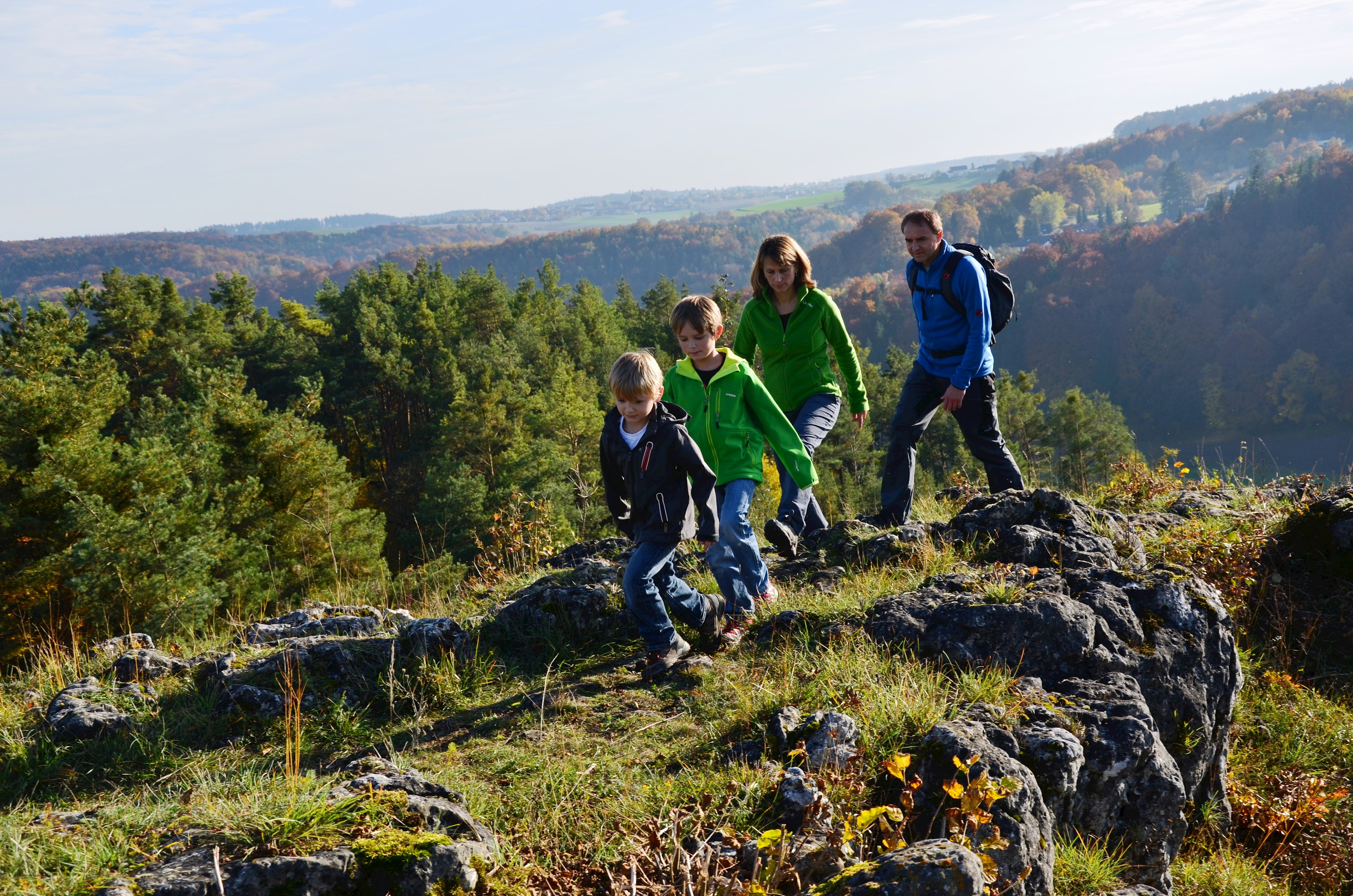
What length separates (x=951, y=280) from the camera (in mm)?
5184

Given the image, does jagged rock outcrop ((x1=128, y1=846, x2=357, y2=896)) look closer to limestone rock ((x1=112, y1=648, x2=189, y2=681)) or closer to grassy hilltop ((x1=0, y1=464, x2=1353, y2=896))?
grassy hilltop ((x1=0, y1=464, x2=1353, y2=896))

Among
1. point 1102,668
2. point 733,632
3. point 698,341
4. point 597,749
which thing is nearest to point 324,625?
point 597,749

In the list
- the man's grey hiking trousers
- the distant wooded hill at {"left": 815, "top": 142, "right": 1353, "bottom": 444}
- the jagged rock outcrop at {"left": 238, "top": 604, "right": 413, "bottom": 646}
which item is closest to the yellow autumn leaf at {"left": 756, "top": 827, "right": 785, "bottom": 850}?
the jagged rock outcrop at {"left": 238, "top": 604, "right": 413, "bottom": 646}

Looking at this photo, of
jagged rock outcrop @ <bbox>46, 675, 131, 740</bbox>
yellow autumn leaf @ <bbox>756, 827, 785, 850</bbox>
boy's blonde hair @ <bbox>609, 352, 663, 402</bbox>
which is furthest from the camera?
boy's blonde hair @ <bbox>609, 352, 663, 402</bbox>

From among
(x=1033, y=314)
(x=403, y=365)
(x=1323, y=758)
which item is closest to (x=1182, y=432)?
(x=1033, y=314)

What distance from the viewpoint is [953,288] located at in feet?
17.0

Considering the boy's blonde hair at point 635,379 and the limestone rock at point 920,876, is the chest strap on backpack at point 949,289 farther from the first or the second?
the limestone rock at point 920,876

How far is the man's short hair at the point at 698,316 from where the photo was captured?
14.4ft

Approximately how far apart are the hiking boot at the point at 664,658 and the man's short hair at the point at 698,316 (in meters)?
1.70

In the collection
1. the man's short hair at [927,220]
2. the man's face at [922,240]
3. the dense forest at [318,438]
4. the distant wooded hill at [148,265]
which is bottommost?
the dense forest at [318,438]

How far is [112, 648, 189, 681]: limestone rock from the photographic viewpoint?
411 centimetres

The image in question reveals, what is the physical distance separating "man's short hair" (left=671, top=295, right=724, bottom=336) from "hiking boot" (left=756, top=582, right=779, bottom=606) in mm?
1556

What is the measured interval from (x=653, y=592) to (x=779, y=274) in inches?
91.0

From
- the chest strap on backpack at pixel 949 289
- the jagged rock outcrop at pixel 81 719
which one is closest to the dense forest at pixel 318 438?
the jagged rock outcrop at pixel 81 719
